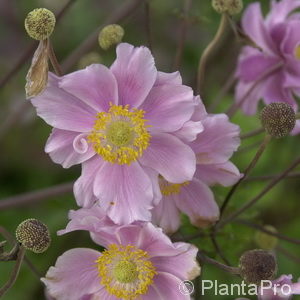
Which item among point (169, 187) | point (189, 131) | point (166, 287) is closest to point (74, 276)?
point (166, 287)

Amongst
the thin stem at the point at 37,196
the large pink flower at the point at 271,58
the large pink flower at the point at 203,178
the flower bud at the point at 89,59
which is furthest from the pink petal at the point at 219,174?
the flower bud at the point at 89,59

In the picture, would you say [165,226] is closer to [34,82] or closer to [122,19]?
[34,82]

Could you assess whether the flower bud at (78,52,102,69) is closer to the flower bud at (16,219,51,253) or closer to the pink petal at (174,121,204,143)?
the pink petal at (174,121,204,143)

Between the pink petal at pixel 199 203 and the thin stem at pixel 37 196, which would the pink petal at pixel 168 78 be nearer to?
the pink petal at pixel 199 203

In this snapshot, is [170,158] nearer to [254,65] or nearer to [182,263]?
[182,263]

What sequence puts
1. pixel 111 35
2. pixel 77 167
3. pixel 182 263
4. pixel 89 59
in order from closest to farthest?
pixel 182 263 → pixel 111 35 → pixel 89 59 → pixel 77 167

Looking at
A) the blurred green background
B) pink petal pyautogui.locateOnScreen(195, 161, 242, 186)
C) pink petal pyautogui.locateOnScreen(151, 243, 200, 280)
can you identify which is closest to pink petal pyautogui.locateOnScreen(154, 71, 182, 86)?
pink petal pyautogui.locateOnScreen(195, 161, 242, 186)

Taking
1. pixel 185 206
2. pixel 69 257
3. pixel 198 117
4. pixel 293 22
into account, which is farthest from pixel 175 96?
pixel 293 22
